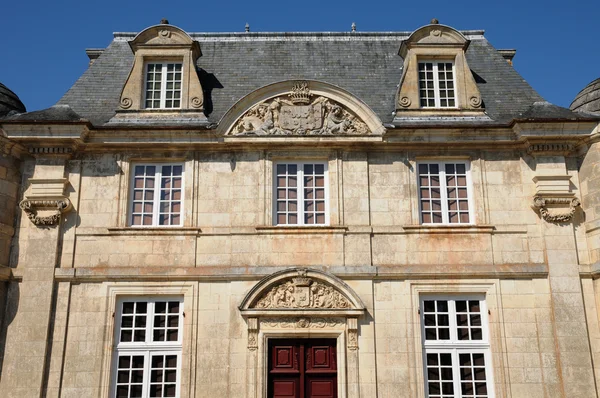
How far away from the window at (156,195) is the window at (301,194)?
216cm

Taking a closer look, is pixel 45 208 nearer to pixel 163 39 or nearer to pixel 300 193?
pixel 163 39

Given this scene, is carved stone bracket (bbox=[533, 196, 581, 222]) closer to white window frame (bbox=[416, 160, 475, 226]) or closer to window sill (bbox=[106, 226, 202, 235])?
white window frame (bbox=[416, 160, 475, 226])

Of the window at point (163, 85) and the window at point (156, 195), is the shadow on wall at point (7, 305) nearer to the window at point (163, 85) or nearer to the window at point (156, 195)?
the window at point (156, 195)

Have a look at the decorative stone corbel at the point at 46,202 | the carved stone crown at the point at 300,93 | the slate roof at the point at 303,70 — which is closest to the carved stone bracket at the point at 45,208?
the decorative stone corbel at the point at 46,202

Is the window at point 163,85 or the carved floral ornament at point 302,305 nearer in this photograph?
the carved floral ornament at point 302,305

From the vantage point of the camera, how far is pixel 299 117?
14.8m

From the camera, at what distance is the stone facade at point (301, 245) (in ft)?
43.7

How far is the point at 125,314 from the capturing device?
1379cm

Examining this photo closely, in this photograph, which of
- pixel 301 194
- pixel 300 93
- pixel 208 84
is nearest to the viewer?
pixel 301 194

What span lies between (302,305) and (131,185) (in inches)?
181

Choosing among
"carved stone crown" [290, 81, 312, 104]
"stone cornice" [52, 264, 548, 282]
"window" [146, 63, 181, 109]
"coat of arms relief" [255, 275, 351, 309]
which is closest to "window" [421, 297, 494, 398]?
"stone cornice" [52, 264, 548, 282]

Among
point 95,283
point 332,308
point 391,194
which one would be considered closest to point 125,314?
point 95,283

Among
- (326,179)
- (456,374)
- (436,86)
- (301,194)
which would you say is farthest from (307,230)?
(436,86)

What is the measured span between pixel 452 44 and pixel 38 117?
9466 millimetres
